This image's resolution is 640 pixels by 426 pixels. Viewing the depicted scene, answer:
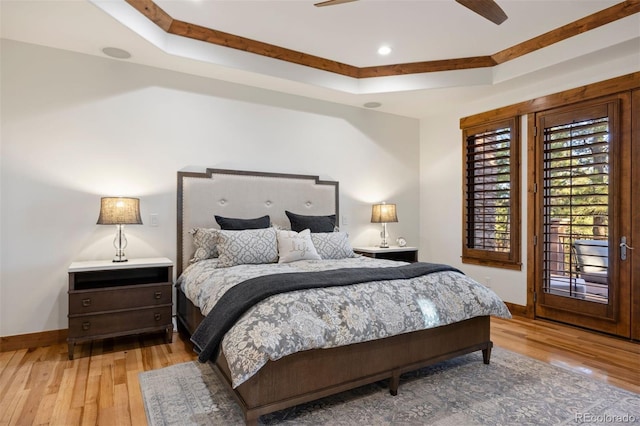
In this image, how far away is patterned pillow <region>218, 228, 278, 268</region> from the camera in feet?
10.7

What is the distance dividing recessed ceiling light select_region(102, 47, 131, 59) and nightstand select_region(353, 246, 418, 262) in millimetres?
3302

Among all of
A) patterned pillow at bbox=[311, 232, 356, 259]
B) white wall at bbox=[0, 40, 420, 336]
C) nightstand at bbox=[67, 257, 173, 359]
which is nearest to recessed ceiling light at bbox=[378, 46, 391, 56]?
white wall at bbox=[0, 40, 420, 336]

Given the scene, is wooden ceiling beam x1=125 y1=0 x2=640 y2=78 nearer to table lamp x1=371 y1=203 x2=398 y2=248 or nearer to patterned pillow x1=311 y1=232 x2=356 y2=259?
table lamp x1=371 y1=203 x2=398 y2=248

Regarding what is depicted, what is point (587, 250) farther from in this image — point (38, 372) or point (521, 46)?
point (38, 372)

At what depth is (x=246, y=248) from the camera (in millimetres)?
3320

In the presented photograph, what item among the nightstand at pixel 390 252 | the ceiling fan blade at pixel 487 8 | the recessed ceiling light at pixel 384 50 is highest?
the recessed ceiling light at pixel 384 50

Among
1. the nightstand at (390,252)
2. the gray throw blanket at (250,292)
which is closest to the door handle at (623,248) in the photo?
the nightstand at (390,252)

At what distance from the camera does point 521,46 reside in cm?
382

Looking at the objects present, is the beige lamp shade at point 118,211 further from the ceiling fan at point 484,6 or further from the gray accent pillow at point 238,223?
the ceiling fan at point 484,6

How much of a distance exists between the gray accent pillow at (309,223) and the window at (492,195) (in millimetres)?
2021

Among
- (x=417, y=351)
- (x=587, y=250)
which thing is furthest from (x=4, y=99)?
(x=587, y=250)

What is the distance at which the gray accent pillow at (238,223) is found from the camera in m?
3.76

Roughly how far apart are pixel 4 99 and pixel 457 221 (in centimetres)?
517

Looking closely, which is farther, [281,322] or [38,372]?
[38,372]
